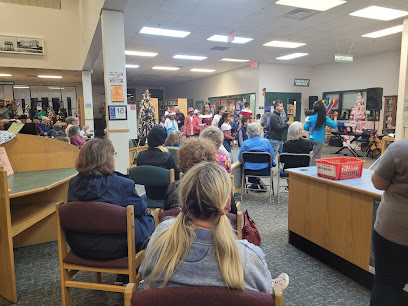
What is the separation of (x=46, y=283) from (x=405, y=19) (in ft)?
26.6

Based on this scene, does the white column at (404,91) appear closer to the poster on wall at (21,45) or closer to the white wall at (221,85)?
the white wall at (221,85)

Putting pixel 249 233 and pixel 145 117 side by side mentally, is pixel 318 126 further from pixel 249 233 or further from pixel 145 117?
pixel 145 117

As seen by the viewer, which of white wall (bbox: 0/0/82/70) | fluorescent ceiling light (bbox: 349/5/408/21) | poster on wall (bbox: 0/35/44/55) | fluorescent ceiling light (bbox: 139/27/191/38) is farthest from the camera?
white wall (bbox: 0/0/82/70)

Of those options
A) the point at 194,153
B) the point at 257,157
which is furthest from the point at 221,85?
the point at 194,153

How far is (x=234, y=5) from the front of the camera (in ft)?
18.1

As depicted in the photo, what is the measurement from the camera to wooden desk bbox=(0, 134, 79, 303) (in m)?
2.68

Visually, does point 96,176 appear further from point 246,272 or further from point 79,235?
point 246,272

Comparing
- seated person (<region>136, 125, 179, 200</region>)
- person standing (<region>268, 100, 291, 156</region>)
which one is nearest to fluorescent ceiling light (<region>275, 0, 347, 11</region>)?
person standing (<region>268, 100, 291, 156</region>)

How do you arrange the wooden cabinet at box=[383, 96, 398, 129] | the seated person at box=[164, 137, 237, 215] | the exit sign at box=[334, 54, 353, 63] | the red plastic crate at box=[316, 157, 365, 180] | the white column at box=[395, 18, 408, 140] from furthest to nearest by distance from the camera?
the wooden cabinet at box=[383, 96, 398, 129]
the exit sign at box=[334, 54, 353, 63]
the white column at box=[395, 18, 408, 140]
the red plastic crate at box=[316, 157, 365, 180]
the seated person at box=[164, 137, 237, 215]

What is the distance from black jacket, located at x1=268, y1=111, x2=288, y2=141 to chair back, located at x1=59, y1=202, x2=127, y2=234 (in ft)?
15.9

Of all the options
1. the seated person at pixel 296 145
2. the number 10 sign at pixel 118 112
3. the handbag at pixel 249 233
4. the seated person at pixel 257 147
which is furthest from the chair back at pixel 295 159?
the number 10 sign at pixel 118 112

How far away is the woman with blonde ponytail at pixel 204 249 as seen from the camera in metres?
0.96

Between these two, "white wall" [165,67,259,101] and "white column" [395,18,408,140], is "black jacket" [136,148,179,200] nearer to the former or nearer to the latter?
"white column" [395,18,408,140]

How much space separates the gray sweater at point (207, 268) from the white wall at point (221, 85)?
11369mm
